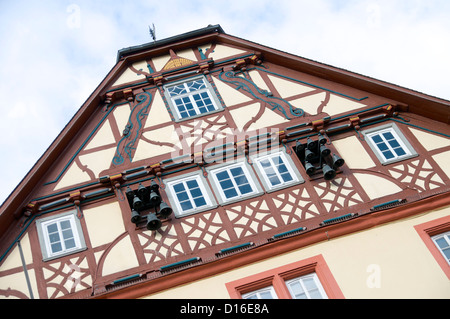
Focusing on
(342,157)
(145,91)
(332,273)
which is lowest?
(332,273)

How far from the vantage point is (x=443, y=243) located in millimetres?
11531

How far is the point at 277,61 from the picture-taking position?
51.2ft

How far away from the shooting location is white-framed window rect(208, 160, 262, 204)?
1269 centimetres

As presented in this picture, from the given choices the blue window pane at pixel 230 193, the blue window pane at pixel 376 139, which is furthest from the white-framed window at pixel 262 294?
the blue window pane at pixel 376 139

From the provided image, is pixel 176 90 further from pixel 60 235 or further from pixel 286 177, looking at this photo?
pixel 60 235

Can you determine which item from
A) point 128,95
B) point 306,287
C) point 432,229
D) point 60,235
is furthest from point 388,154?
point 60,235

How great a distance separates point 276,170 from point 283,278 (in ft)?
8.69

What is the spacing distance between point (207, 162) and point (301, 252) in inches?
118

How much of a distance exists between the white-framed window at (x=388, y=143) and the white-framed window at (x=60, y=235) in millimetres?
6272

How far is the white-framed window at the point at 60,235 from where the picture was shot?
12.1m

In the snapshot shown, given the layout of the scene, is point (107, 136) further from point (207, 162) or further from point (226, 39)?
point (226, 39)

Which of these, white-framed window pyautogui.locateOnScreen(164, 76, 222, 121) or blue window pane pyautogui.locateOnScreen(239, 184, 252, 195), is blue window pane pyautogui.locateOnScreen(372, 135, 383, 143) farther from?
white-framed window pyautogui.locateOnScreen(164, 76, 222, 121)
